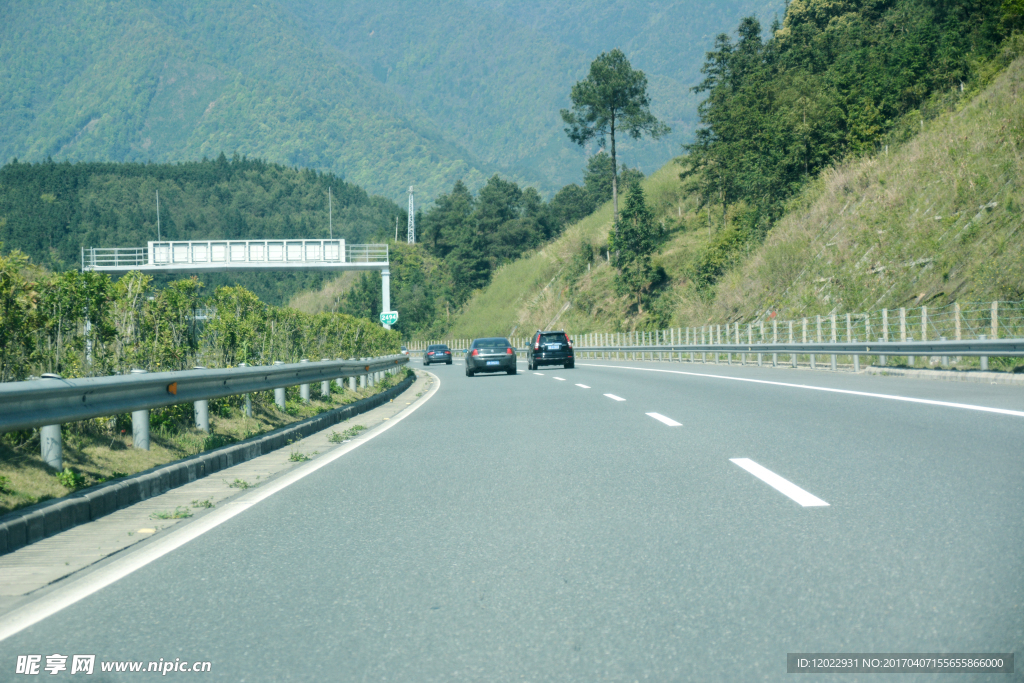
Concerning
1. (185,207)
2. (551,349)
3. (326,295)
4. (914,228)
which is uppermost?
(185,207)

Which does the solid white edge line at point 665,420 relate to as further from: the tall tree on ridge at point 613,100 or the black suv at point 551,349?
the tall tree on ridge at point 613,100

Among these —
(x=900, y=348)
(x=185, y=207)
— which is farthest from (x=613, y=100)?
(x=185, y=207)

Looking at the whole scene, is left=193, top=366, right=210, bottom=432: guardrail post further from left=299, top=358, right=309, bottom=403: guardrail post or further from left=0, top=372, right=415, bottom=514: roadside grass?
left=299, top=358, right=309, bottom=403: guardrail post

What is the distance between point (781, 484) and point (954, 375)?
529 inches

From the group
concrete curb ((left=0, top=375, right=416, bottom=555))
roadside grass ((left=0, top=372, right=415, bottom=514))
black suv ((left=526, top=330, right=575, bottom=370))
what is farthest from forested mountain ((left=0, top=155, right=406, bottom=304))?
concrete curb ((left=0, top=375, right=416, bottom=555))

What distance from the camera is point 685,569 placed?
15.6 feet

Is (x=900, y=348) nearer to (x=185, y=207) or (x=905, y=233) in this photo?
(x=905, y=233)

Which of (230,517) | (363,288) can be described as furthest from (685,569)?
(363,288)

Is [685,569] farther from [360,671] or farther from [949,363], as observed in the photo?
[949,363]

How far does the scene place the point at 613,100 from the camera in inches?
2943

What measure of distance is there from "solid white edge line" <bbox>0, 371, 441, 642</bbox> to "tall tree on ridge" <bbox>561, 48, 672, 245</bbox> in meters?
67.7

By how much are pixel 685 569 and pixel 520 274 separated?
98.3m

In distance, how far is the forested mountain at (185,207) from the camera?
127125mm

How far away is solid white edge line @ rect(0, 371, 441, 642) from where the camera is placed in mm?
4312
